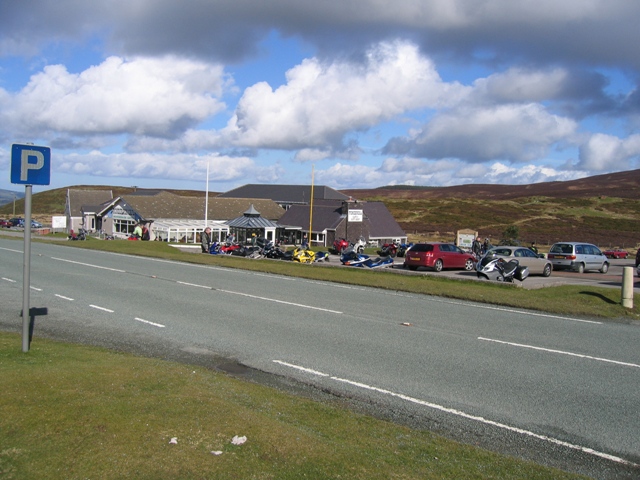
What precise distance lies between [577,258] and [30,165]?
31.2 metres

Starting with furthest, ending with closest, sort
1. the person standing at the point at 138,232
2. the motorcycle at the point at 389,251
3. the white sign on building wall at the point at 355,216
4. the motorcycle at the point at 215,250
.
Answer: the person standing at the point at 138,232
the white sign on building wall at the point at 355,216
the motorcycle at the point at 389,251
the motorcycle at the point at 215,250

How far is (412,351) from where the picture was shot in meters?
10.6

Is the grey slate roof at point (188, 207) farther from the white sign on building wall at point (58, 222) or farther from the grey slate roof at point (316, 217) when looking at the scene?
the white sign on building wall at point (58, 222)

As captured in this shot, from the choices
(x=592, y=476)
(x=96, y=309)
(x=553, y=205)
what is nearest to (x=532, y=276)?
(x=96, y=309)

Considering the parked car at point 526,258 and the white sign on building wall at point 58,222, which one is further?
the white sign on building wall at point 58,222

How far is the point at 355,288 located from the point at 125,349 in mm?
11642

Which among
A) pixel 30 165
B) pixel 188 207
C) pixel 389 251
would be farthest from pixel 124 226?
pixel 30 165

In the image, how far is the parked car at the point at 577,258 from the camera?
109 ft

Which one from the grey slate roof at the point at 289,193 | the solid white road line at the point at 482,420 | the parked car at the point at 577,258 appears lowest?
the solid white road line at the point at 482,420

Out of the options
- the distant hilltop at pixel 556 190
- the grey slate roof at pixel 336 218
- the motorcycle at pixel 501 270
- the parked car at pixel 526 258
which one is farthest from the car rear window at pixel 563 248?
the distant hilltop at pixel 556 190

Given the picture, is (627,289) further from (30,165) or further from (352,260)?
(352,260)

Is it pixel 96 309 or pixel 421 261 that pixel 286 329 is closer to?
pixel 96 309

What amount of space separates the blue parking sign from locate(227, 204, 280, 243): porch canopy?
47534mm

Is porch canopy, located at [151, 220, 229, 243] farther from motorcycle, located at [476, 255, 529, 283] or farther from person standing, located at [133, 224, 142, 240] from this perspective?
motorcycle, located at [476, 255, 529, 283]
